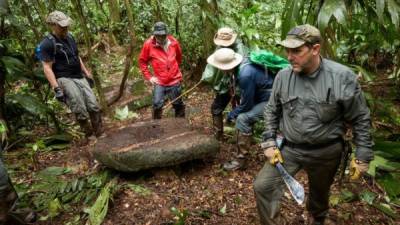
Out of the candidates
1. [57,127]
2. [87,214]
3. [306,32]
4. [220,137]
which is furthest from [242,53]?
[57,127]

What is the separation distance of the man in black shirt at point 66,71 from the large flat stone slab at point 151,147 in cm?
86

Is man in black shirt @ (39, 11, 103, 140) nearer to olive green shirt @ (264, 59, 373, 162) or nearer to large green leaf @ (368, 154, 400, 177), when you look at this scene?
olive green shirt @ (264, 59, 373, 162)

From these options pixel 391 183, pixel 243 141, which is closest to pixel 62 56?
pixel 243 141

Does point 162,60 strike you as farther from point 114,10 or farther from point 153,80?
point 114,10

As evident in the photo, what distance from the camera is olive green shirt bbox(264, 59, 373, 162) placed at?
11.0 ft

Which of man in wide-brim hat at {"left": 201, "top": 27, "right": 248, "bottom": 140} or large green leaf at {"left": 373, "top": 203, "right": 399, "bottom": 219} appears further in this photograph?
man in wide-brim hat at {"left": 201, "top": 27, "right": 248, "bottom": 140}

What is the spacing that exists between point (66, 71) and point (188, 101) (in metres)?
4.04

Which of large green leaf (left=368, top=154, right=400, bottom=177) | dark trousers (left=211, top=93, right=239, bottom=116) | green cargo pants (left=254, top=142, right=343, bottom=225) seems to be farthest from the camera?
dark trousers (left=211, top=93, right=239, bottom=116)

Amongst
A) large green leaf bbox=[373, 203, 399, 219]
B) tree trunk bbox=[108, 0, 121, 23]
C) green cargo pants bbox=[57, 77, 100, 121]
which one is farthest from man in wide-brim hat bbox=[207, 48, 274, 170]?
tree trunk bbox=[108, 0, 121, 23]

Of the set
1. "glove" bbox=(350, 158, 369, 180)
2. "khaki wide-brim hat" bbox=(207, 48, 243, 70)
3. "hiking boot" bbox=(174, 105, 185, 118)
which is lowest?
"hiking boot" bbox=(174, 105, 185, 118)

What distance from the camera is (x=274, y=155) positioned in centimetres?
378

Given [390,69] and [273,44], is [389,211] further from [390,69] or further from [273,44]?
[390,69]

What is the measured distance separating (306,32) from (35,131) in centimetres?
637

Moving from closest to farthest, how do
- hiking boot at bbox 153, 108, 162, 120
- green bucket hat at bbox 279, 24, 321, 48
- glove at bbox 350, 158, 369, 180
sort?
green bucket hat at bbox 279, 24, 321, 48
glove at bbox 350, 158, 369, 180
hiking boot at bbox 153, 108, 162, 120
